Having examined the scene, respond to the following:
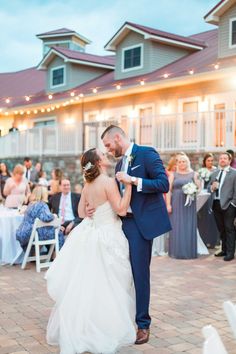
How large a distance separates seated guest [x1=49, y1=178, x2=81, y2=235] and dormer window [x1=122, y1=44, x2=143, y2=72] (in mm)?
12360

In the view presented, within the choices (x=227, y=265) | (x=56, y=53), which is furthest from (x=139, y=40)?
(x=227, y=265)

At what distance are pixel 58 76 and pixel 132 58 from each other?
5.16 metres

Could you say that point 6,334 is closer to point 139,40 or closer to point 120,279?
point 120,279

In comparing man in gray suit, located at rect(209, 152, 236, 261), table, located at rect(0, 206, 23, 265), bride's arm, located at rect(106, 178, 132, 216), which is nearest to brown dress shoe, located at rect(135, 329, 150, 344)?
bride's arm, located at rect(106, 178, 132, 216)

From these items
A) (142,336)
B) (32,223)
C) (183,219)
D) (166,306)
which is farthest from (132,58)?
(142,336)

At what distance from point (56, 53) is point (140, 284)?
20.6 m

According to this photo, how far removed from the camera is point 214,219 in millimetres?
9523

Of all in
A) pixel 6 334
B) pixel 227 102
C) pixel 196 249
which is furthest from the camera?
pixel 227 102

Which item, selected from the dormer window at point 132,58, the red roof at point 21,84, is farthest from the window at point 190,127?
the red roof at point 21,84

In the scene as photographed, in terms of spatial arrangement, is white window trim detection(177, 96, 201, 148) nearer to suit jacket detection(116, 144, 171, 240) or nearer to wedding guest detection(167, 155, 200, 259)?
wedding guest detection(167, 155, 200, 259)

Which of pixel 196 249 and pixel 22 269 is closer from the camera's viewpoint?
pixel 22 269

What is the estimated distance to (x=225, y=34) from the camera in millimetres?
16719

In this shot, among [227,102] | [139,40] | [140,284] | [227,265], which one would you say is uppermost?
[139,40]

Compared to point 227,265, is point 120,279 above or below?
above
